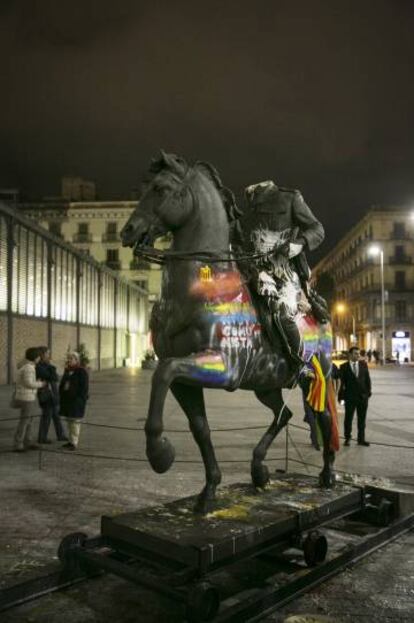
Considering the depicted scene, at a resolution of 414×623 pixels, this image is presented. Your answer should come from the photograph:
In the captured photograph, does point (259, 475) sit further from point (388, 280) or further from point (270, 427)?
point (388, 280)

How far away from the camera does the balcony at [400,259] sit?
70750 millimetres

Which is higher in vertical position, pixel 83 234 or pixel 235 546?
pixel 83 234

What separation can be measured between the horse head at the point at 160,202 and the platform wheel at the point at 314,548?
2.78 meters

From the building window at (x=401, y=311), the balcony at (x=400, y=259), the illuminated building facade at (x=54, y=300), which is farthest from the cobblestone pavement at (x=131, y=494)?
the balcony at (x=400, y=259)

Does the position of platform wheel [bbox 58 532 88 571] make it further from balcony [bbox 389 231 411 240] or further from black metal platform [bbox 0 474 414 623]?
→ balcony [bbox 389 231 411 240]

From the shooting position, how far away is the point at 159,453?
4.22 metres

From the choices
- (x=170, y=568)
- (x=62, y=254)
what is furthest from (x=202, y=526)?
(x=62, y=254)

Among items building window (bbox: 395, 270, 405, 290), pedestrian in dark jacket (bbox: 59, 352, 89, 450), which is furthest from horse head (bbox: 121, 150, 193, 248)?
building window (bbox: 395, 270, 405, 290)

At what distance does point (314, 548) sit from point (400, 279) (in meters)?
69.6

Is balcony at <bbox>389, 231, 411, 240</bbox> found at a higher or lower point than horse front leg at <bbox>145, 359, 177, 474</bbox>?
higher

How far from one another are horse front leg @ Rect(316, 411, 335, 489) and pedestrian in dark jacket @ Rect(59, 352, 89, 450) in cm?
585

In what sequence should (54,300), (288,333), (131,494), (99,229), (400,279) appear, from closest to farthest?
A: (288,333) < (131,494) < (54,300) < (99,229) < (400,279)

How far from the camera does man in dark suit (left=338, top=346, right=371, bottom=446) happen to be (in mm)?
11711

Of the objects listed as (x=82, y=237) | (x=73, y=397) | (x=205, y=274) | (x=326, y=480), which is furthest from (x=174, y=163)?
(x=82, y=237)
